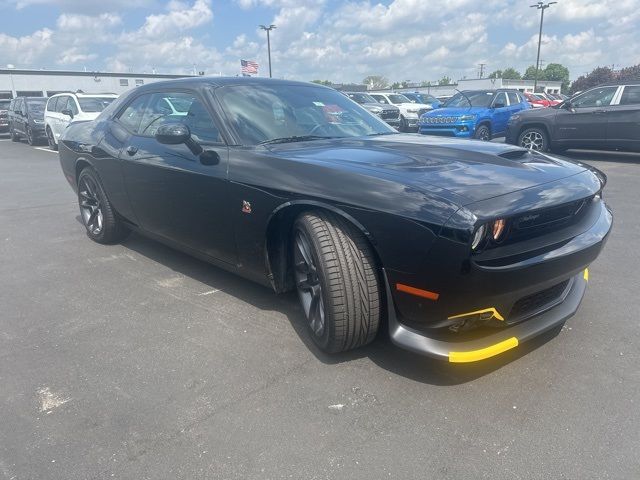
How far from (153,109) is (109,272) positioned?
55.5 inches

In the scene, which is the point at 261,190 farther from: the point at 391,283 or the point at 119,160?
the point at 119,160

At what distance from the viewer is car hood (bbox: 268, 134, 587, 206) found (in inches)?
88.2

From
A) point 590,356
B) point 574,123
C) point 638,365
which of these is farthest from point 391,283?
point 574,123

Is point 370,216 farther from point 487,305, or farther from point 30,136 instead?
point 30,136

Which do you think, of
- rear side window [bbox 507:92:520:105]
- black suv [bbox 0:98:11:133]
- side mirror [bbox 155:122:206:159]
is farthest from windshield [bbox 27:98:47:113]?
side mirror [bbox 155:122:206:159]

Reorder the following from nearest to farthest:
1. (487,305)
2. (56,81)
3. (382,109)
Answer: (487,305) < (382,109) < (56,81)

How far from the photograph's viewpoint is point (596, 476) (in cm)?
184

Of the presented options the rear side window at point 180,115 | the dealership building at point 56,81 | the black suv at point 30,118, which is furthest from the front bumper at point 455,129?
the dealership building at point 56,81

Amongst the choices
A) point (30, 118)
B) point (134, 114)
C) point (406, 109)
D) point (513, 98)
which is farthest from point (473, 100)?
point (30, 118)

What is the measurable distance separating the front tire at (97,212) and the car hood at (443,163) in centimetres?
228

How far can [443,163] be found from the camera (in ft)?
8.39

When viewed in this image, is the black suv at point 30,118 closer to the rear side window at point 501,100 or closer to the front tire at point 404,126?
the front tire at point 404,126

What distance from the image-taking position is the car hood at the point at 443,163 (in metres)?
2.24

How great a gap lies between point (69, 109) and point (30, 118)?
12.7 ft
